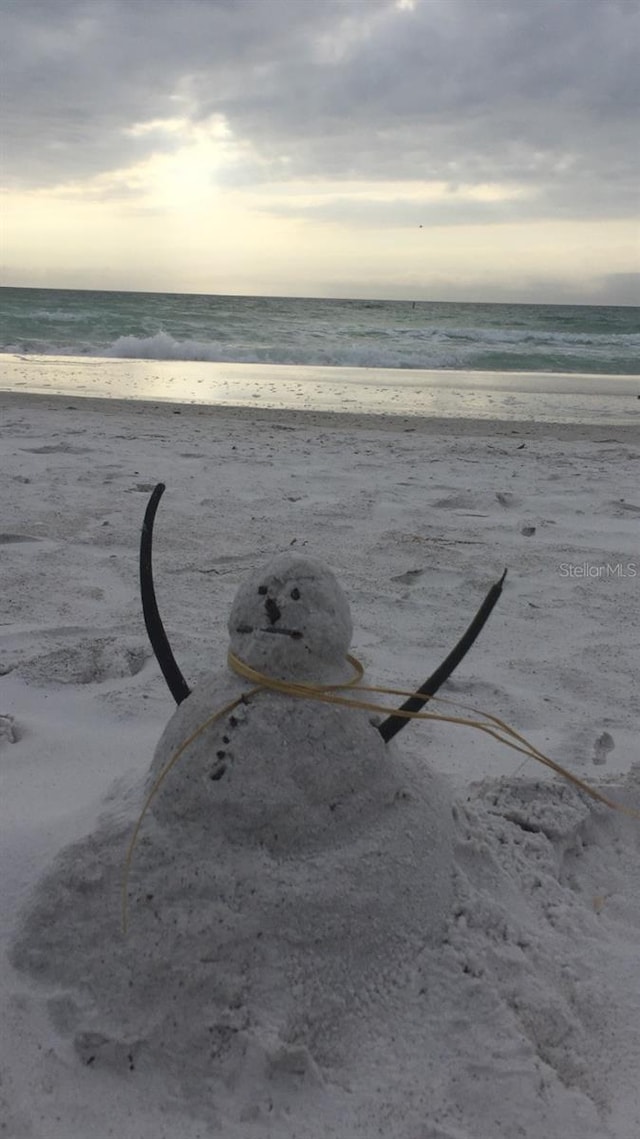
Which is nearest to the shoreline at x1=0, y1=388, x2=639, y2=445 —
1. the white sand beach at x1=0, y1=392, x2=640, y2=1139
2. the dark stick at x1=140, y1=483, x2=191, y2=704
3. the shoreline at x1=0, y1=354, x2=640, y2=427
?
the shoreline at x1=0, y1=354, x2=640, y2=427

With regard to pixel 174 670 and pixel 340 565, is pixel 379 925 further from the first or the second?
pixel 340 565

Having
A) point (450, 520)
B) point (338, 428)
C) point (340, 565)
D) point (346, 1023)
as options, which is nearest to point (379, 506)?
point (450, 520)

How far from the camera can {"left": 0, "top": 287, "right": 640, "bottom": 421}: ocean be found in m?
11.4

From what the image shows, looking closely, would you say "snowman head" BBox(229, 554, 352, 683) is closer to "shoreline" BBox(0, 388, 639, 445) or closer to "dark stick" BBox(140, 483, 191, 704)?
"dark stick" BBox(140, 483, 191, 704)

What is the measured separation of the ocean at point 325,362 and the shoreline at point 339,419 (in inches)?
33.6

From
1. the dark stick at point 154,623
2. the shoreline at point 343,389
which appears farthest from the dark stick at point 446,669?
the shoreline at point 343,389

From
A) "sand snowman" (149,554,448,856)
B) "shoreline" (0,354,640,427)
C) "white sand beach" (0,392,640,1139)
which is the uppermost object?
"shoreline" (0,354,640,427)

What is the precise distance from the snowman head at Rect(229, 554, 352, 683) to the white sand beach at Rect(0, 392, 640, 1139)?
232 millimetres

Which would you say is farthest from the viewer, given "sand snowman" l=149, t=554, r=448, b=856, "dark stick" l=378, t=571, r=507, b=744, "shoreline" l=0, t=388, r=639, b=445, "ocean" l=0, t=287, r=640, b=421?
"ocean" l=0, t=287, r=640, b=421

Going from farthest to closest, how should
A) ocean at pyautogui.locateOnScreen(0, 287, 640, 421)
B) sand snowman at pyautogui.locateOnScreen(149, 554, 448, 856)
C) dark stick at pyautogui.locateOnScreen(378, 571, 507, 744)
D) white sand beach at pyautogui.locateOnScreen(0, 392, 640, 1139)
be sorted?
ocean at pyautogui.locateOnScreen(0, 287, 640, 421)
dark stick at pyautogui.locateOnScreen(378, 571, 507, 744)
sand snowman at pyautogui.locateOnScreen(149, 554, 448, 856)
white sand beach at pyautogui.locateOnScreen(0, 392, 640, 1139)

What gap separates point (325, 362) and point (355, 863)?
1743 centimetres

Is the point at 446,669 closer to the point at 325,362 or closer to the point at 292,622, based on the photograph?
the point at 292,622

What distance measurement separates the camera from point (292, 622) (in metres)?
1.56

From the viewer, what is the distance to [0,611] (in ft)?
10.7
